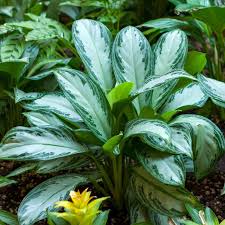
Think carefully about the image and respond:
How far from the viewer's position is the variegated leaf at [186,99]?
1399mm

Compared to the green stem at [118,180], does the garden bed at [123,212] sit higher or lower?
lower

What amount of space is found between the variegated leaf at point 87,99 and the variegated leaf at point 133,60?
0.08 metres

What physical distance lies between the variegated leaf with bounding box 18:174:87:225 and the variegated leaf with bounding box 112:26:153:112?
26 cm

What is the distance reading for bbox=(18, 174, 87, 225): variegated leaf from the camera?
1.24m

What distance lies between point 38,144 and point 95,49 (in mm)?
316

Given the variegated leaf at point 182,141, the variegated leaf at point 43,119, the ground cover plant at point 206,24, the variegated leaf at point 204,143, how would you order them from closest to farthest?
the variegated leaf at point 182,141
the variegated leaf at point 204,143
the variegated leaf at point 43,119
the ground cover plant at point 206,24

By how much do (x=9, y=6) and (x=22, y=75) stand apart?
1.74ft

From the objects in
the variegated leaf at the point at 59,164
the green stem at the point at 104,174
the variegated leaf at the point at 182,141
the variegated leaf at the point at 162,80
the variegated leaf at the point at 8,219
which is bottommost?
the variegated leaf at the point at 8,219

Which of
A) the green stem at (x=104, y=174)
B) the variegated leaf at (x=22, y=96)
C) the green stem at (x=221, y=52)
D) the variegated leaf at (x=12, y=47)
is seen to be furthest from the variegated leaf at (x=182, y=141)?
the variegated leaf at (x=12, y=47)

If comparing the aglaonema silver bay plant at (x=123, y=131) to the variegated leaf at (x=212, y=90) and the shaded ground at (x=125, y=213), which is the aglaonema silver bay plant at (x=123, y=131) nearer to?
the variegated leaf at (x=212, y=90)

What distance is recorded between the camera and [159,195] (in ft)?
4.19

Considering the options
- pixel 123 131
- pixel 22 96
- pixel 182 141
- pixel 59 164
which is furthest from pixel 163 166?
pixel 22 96

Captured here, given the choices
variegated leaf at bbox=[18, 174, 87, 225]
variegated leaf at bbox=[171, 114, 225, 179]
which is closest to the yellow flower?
variegated leaf at bbox=[18, 174, 87, 225]

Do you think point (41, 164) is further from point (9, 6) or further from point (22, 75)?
point (9, 6)
